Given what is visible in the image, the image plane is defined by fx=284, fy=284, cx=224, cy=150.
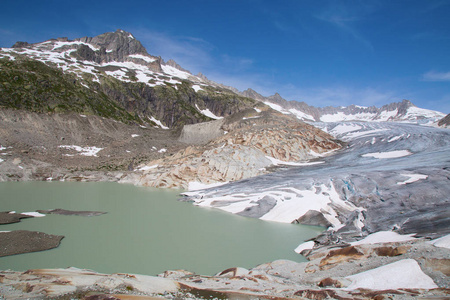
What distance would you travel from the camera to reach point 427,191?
16.2m

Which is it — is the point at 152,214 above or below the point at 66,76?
below

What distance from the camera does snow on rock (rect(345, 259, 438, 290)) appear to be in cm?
650

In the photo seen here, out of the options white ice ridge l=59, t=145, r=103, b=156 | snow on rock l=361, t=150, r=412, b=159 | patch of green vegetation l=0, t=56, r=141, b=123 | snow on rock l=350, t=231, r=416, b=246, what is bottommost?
snow on rock l=350, t=231, r=416, b=246

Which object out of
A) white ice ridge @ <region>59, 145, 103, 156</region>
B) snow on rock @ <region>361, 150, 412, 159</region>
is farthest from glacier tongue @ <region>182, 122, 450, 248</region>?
white ice ridge @ <region>59, 145, 103, 156</region>

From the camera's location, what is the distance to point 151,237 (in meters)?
13.9

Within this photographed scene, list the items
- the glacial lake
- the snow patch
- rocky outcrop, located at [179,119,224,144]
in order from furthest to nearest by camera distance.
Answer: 1. the snow patch
2. rocky outcrop, located at [179,119,224,144]
3. the glacial lake

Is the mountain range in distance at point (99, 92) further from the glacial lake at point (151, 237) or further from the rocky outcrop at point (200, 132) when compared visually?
the glacial lake at point (151, 237)

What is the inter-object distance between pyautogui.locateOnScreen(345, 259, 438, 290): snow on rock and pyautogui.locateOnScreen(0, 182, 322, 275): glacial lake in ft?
14.5

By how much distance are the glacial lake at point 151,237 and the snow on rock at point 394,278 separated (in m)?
4.41

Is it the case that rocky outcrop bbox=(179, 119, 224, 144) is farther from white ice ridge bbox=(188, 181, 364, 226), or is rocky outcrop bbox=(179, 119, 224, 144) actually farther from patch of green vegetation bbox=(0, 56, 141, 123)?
white ice ridge bbox=(188, 181, 364, 226)

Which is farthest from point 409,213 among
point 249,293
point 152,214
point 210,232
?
point 152,214

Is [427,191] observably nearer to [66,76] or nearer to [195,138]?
[195,138]

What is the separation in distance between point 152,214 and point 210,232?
19.4 feet

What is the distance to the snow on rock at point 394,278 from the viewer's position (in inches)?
256
